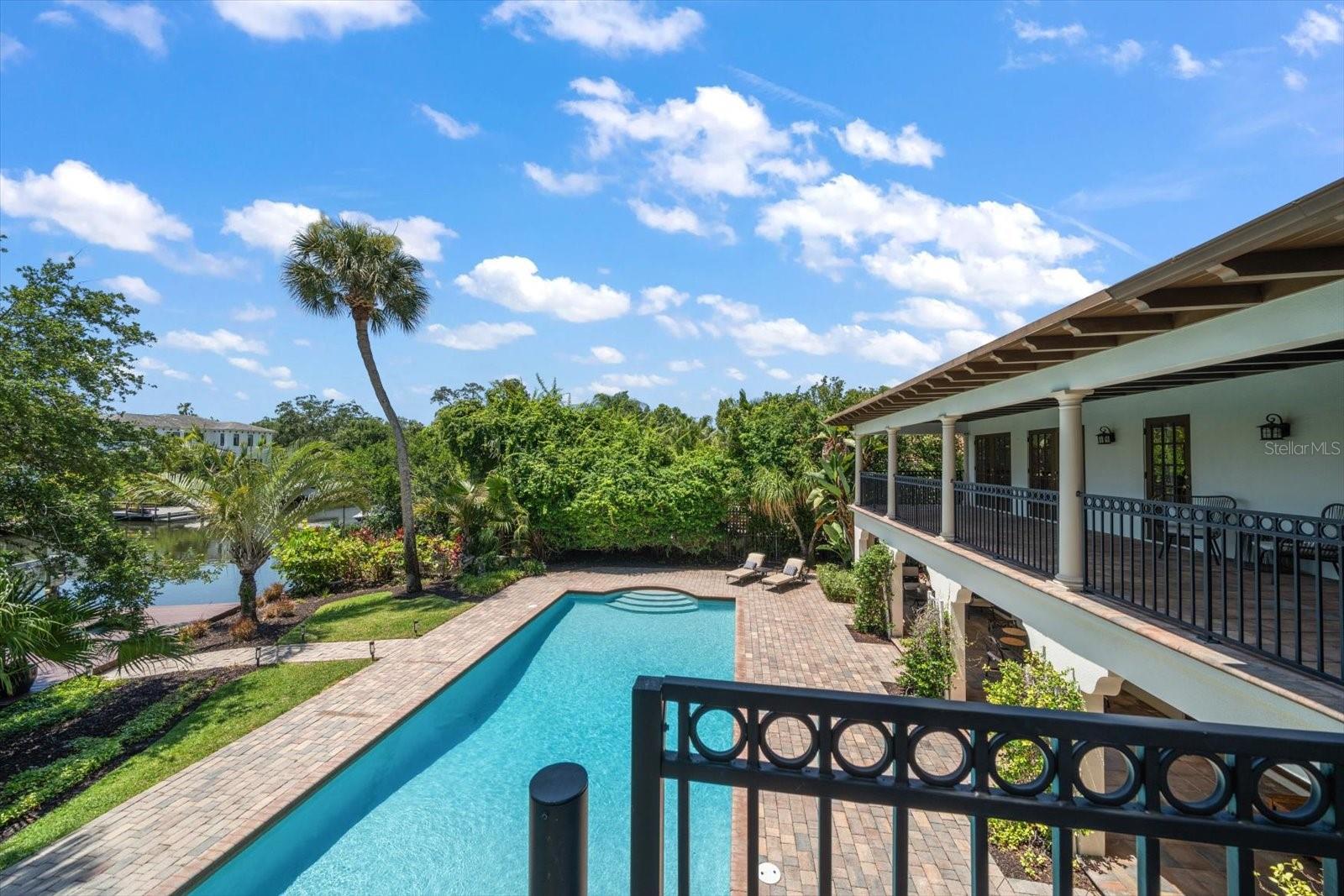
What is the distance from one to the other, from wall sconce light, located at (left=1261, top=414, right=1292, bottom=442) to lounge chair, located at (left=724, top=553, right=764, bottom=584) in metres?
13.9

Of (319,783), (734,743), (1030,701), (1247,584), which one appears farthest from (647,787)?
(1247,584)

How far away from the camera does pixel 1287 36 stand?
693cm

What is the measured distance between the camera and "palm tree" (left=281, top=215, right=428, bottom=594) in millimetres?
15812

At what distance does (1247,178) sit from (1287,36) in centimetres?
403

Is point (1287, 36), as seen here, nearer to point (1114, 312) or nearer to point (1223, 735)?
point (1114, 312)

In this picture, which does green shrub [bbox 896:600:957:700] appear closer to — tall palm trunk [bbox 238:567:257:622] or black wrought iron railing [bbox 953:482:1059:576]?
black wrought iron railing [bbox 953:482:1059:576]

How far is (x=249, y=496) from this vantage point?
14.0 metres

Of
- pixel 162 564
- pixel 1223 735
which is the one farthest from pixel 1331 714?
pixel 162 564

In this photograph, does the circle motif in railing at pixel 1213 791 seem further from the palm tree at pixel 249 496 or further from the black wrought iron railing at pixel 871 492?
the palm tree at pixel 249 496

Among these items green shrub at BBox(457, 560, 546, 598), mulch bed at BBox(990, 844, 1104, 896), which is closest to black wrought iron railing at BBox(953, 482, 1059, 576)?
mulch bed at BBox(990, 844, 1104, 896)

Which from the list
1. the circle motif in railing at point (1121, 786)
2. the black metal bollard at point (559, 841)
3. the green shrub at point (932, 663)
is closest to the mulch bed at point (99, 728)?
the black metal bollard at point (559, 841)

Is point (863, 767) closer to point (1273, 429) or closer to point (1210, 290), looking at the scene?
point (1210, 290)

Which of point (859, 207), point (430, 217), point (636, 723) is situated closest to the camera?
point (636, 723)

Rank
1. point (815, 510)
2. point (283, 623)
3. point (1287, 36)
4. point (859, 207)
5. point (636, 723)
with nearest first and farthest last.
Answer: point (636, 723) → point (1287, 36) → point (859, 207) → point (283, 623) → point (815, 510)
